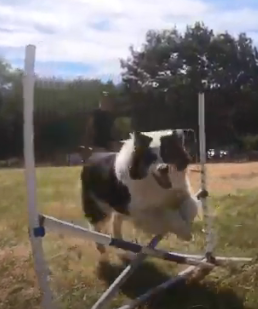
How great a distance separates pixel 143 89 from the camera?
233 inches

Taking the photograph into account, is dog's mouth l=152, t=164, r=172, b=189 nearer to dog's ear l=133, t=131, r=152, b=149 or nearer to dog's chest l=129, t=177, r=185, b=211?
dog's chest l=129, t=177, r=185, b=211

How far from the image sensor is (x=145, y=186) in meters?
5.46

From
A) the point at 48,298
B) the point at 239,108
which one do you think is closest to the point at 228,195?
the point at 239,108

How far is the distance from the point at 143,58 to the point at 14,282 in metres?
2.69

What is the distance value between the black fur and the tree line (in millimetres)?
392

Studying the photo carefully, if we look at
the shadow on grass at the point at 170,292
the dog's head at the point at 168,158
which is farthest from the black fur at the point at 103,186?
the shadow on grass at the point at 170,292

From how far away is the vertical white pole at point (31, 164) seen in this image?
13.0 feet

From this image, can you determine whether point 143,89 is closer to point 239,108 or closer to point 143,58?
point 143,58

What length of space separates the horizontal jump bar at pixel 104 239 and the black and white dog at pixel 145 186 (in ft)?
1.02

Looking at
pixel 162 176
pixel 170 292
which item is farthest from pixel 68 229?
pixel 170 292

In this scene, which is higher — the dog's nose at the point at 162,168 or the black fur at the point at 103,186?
the dog's nose at the point at 162,168

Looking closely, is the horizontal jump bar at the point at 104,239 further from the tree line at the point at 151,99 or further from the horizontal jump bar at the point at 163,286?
the tree line at the point at 151,99

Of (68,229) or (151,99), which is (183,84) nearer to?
(151,99)

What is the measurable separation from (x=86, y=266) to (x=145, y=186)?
1.08 meters
